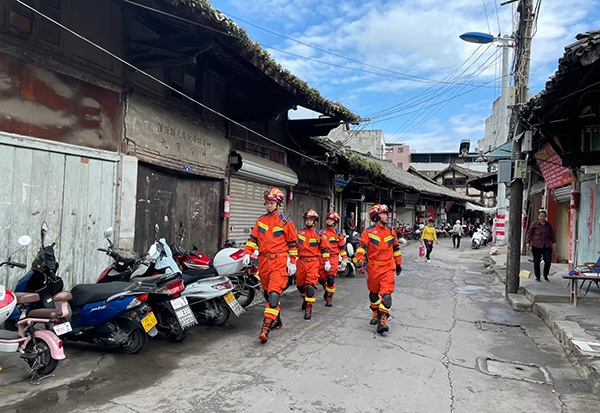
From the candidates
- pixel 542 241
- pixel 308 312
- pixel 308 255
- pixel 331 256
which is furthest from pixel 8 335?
pixel 542 241

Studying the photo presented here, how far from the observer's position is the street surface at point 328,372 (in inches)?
141

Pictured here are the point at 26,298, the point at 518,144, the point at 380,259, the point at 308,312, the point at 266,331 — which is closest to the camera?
the point at 26,298

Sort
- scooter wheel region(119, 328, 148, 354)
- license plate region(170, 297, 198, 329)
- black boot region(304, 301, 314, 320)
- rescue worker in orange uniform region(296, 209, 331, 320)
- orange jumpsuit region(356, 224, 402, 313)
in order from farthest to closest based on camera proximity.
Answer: rescue worker in orange uniform region(296, 209, 331, 320)
black boot region(304, 301, 314, 320)
orange jumpsuit region(356, 224, 402, 313)
license plate region(170, 297, 198, 329)
scooter wheel region(119, 328, 148, 354)

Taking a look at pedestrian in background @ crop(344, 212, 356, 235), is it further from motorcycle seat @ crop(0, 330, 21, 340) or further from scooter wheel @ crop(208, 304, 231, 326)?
motorcycle seat @ crop(0, 330, 21, 340)

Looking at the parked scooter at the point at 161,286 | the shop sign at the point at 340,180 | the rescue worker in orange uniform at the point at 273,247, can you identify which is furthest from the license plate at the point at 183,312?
the shop sign at the point at 340,180

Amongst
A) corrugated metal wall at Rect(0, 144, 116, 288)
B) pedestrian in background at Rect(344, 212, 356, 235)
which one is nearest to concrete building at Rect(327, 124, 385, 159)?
pedestrian in background at Rect(344, 212, 356, 235)

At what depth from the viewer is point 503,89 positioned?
1648 cm

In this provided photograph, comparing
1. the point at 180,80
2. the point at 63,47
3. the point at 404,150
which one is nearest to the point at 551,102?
the point at 180,80

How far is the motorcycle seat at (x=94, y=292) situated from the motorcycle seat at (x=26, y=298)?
1.67 ft

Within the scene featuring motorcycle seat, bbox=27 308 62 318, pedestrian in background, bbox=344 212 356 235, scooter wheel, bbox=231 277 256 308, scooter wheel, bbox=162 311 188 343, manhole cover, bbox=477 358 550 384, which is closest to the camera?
motorcycle seat, bbox=27 308 62 318

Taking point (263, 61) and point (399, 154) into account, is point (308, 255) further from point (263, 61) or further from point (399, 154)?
point (399, 154)

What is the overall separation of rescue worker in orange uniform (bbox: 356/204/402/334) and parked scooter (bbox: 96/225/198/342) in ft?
8.24

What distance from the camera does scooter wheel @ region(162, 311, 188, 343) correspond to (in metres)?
5.13

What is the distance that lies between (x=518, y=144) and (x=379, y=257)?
533 centimetres
